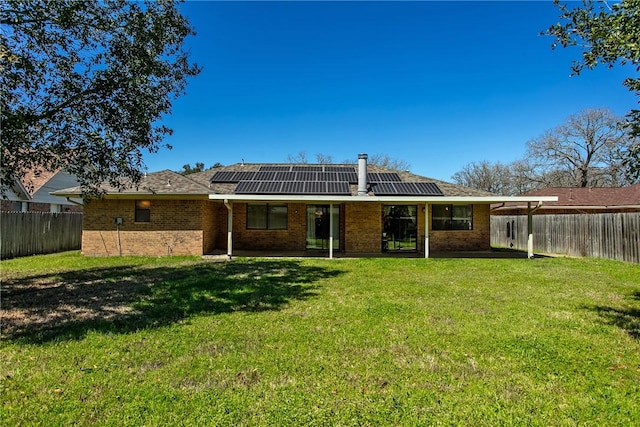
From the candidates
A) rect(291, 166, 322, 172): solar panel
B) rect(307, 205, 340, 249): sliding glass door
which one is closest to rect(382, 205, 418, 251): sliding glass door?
rect(307, 205, 340, 249): sliding glass door

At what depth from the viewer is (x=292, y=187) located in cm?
1514

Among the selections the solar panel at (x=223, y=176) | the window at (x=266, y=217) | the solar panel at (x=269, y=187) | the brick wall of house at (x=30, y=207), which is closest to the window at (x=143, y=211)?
the solar panel at (x=223, y=176)

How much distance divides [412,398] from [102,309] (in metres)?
5.34

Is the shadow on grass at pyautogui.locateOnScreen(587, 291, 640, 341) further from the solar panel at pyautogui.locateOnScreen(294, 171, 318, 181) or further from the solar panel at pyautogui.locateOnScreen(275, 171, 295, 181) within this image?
the solar panel at pyautogui.locateOnScreen(275, 171, 295, 181)

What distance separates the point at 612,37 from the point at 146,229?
14.0 metres

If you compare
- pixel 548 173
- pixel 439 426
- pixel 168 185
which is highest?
pixel 548 173

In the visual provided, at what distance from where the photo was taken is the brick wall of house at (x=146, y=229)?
13516 mm

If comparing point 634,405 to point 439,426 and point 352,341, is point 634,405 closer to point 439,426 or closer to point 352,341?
point 439,426

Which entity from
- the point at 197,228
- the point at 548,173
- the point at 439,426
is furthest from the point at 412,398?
the point at 548,173

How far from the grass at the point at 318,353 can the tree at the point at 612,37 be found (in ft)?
8.91

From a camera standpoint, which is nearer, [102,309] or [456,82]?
[102,309]

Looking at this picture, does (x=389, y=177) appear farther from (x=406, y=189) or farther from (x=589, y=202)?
(x=589, y=202)

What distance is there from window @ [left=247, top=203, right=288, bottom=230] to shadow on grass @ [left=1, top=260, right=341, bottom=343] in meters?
4.49

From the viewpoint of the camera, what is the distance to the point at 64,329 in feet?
16.5
